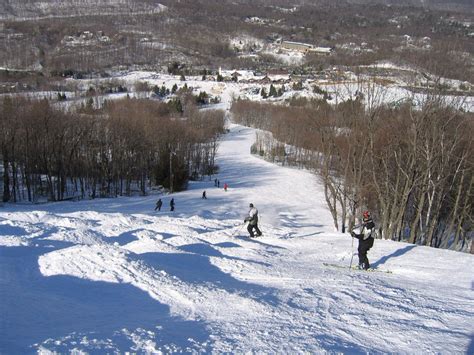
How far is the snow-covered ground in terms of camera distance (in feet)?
21.2

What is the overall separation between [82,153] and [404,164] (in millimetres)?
36990

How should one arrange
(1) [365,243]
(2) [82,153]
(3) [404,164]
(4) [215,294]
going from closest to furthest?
(4) [215,294] < (1) [365,243] < (3) [404,164] < (2) [82,153]

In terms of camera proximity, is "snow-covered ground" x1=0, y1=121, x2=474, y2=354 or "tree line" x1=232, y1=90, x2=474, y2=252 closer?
"snow-covered ground" x1=0, y1=121, x2=474, y2=354

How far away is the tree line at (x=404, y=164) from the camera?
21531mm

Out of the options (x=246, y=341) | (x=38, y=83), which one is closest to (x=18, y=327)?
(x=246, y=341)

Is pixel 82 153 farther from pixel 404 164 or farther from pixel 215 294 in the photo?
pixel 215 294

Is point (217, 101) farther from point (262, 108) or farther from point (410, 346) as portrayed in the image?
point (410, 346)

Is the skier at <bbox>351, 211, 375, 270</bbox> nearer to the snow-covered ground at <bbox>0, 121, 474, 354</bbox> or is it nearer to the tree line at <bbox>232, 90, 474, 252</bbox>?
the snow-covered ground at <bbox>0, 121, 474, 354</bbox>

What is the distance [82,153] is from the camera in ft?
163

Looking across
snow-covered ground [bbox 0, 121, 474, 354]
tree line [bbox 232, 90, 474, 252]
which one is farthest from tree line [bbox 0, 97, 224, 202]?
snow-covered ground [bbox 0, 121, 474, 354]

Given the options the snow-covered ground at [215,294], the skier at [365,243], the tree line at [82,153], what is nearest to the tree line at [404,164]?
the snow-covered ground at [215,294]

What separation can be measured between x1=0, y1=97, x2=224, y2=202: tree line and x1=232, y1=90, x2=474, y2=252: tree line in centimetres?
2503

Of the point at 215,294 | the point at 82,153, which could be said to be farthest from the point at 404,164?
the point at 82,153

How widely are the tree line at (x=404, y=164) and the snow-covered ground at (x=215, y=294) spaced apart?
768 centimetres
